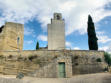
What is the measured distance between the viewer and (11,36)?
1995cm

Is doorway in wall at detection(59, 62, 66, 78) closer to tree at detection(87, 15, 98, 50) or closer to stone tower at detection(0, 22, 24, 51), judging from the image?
tree at detection(87, 15, 98, 50)

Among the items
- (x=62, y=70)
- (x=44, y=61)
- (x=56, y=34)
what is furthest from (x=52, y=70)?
(x=56, y=34)

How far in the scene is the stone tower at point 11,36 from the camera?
18612 millimetres

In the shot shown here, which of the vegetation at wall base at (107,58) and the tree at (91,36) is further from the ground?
the tree at (91,36)

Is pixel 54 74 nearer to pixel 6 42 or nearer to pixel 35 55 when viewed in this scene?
pixel 35 55

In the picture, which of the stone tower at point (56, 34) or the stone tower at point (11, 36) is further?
the stone tower at point (56, 34)

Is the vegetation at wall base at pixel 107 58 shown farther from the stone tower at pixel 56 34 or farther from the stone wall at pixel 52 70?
the stone tower at pixel 56 34

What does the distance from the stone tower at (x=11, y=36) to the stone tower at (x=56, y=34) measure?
6748 millimetres

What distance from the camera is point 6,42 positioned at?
61.5 feet

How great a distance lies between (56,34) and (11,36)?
8.86m

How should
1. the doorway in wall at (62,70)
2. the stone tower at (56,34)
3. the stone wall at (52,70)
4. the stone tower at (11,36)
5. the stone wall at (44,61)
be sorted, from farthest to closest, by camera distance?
the stone tower at (56,34), the stone tower at (11,36), the stone wall at (44,61), the doorway in wall at (62,70), the stone wall at (52,70)

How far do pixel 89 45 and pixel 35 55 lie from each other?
10251mm

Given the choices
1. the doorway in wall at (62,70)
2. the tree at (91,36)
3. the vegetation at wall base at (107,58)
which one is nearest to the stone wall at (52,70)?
the doorway in wall at (62,70)

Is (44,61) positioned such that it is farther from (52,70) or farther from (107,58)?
(107,58)
